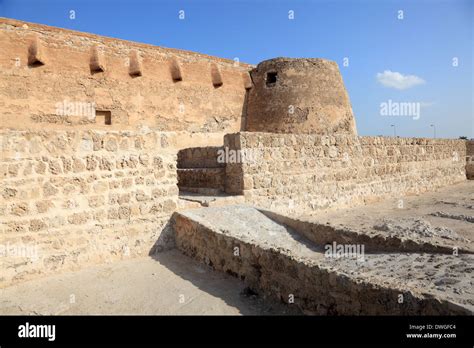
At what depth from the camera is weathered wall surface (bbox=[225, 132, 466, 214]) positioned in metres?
6.23

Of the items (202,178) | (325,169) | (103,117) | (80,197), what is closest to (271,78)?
(103,117)

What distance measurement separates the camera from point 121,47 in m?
11.9

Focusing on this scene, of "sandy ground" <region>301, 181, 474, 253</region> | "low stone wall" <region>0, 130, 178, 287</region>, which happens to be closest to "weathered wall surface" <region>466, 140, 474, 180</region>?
"sandy ground" <region>301, 181, 474, 253</region>

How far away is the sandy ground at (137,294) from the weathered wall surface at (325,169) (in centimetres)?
257

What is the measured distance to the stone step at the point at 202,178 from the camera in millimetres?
6617

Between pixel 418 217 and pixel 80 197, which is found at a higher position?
pixel 80 197

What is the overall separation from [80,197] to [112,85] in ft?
28.0

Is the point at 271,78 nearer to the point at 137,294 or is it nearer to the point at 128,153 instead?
the point at 128,153

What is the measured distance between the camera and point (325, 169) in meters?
7.40

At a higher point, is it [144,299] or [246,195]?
[246,195]

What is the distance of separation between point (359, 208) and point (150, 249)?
5079 millimetres

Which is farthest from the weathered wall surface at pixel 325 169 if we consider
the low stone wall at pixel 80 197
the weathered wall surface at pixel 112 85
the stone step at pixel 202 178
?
the weathered wall surface at pixel 112 85

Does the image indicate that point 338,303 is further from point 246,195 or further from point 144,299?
point 246,195
